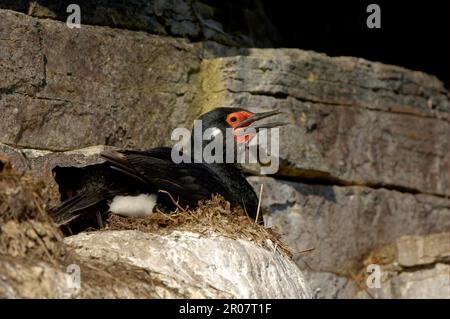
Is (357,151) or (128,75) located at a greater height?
(128,75)

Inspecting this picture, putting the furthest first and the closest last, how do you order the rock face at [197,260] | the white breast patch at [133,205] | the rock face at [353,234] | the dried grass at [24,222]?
the rock face at [353,234] < the white breast patch at [133,205] < the rock face at [197,260] < the dried grass at [24,222]

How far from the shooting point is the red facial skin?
9125mm

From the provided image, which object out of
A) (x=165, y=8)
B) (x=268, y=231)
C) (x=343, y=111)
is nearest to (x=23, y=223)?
(x=268, y=231)

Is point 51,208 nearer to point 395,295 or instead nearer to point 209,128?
point 209,128

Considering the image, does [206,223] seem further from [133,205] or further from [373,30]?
[373,30]

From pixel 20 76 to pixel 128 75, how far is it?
111 cm

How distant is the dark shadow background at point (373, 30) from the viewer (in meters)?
11.6

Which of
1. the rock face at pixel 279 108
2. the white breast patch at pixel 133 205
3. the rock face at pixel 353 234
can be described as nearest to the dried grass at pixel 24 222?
the white breast patch at pixel 133 205

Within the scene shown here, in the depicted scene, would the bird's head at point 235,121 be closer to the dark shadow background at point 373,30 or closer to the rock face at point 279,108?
the rock face at point 279,108

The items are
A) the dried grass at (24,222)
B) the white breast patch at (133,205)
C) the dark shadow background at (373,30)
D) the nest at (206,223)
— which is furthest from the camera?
the dark shadow background at (373,30)

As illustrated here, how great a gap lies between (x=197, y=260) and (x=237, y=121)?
241cm

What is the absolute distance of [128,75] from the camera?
9734 millimetres

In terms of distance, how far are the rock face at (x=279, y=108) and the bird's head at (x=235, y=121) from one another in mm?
854

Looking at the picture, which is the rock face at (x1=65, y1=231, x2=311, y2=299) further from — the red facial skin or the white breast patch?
the red facial skin
